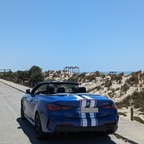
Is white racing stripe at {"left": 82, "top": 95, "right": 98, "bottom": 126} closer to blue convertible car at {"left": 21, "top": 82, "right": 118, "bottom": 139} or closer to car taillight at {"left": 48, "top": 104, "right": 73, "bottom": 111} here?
blue convertible car at {"left": 21, "top": 82, "right": 118, "bottom": 139}

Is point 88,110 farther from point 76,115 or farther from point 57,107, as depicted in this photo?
point 57,107

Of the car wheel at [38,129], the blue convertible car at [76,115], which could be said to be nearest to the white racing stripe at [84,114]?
the blue convertible car at [76,115]

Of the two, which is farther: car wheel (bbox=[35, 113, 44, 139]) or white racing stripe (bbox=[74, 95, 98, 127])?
car wheel (bbox=[35, 113, 44, 139])

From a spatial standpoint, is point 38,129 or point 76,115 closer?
point 76,115

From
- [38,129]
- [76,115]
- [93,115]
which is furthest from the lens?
[38,129]

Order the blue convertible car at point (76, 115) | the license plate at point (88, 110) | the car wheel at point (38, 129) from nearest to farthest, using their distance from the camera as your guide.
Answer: the blue convertible car at point (76, 115) < the license plate at point (88, 110) < the car wheel at point (38, 129)

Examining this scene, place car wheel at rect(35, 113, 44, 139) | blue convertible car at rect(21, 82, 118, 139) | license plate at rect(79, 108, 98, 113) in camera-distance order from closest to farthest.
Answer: blue convertible car at rect(21, 82, 118, 139)
license plate at rect(79, 108, 98, 113)
car wheel at rect(35, 113, 44, 139)

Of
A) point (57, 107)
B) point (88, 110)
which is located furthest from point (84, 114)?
point (57, 107)

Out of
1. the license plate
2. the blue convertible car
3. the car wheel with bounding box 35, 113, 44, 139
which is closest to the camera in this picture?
the blue convertible car

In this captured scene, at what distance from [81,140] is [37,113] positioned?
129 centimetres

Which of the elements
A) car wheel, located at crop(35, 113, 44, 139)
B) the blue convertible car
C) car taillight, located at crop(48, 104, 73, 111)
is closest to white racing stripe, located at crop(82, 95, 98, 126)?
the blue convertible car

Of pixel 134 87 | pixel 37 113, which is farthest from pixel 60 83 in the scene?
pixel 134 87

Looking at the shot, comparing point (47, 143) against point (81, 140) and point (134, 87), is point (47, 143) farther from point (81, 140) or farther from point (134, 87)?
point (134, 87)

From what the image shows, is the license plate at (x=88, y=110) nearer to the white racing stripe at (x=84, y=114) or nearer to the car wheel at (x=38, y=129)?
the white racing stripe at (x=84, y=114)
